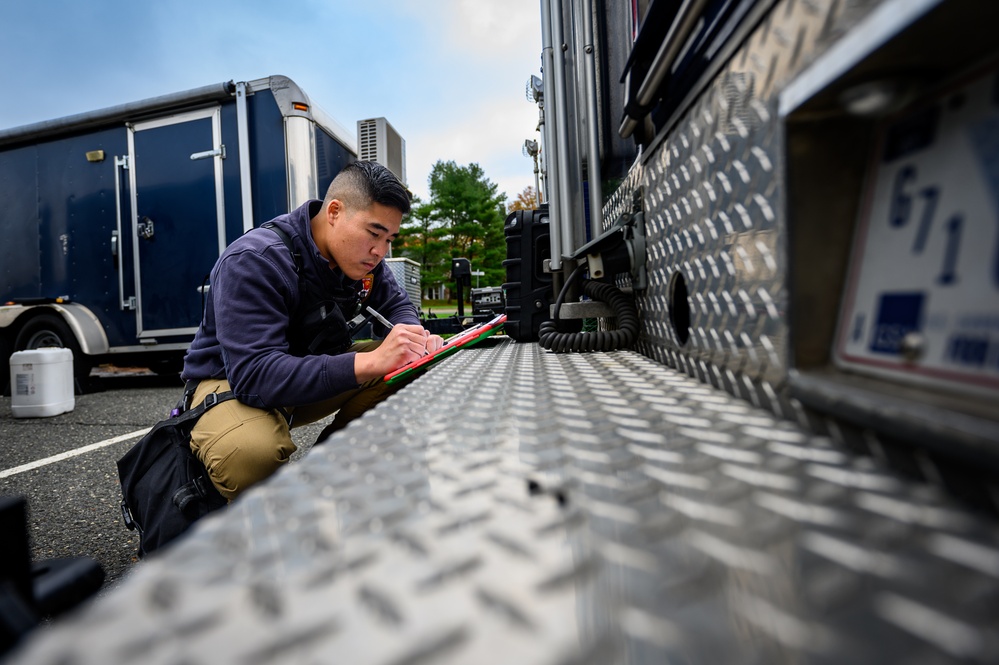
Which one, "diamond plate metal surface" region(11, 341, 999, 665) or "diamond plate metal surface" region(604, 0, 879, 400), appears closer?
"diamond plate metal surface" region(11, 341, 999, 665)

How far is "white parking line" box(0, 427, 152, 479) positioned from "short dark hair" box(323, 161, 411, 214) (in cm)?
227

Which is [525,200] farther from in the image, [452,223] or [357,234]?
[357,234]

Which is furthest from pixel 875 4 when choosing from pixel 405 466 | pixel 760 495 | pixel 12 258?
pixel 12 258

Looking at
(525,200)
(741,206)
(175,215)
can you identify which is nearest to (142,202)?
(175,215)

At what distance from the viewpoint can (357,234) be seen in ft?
6.27

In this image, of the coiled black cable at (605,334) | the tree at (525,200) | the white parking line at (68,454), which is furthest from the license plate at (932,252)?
the tree at (525,200)

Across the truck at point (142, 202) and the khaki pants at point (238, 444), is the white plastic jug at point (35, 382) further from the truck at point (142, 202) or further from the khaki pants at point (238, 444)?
the khaki pants at point (238, 444)

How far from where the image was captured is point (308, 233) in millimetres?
1856

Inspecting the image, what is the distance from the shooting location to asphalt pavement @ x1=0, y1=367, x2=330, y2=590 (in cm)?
179

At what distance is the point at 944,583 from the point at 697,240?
69 cm

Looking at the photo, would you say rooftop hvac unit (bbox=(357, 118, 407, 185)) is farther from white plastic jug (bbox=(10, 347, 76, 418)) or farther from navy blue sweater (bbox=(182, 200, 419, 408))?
navy blue sweater (bbox=(182, 200, 419, 408))

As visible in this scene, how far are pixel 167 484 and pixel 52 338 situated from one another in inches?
199

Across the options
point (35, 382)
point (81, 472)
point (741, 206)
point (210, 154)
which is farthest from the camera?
point (210, 154)

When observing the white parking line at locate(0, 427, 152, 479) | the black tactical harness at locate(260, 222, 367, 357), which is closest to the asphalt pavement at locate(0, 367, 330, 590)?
the white parking line at locate(0, 427, 152, 479)
